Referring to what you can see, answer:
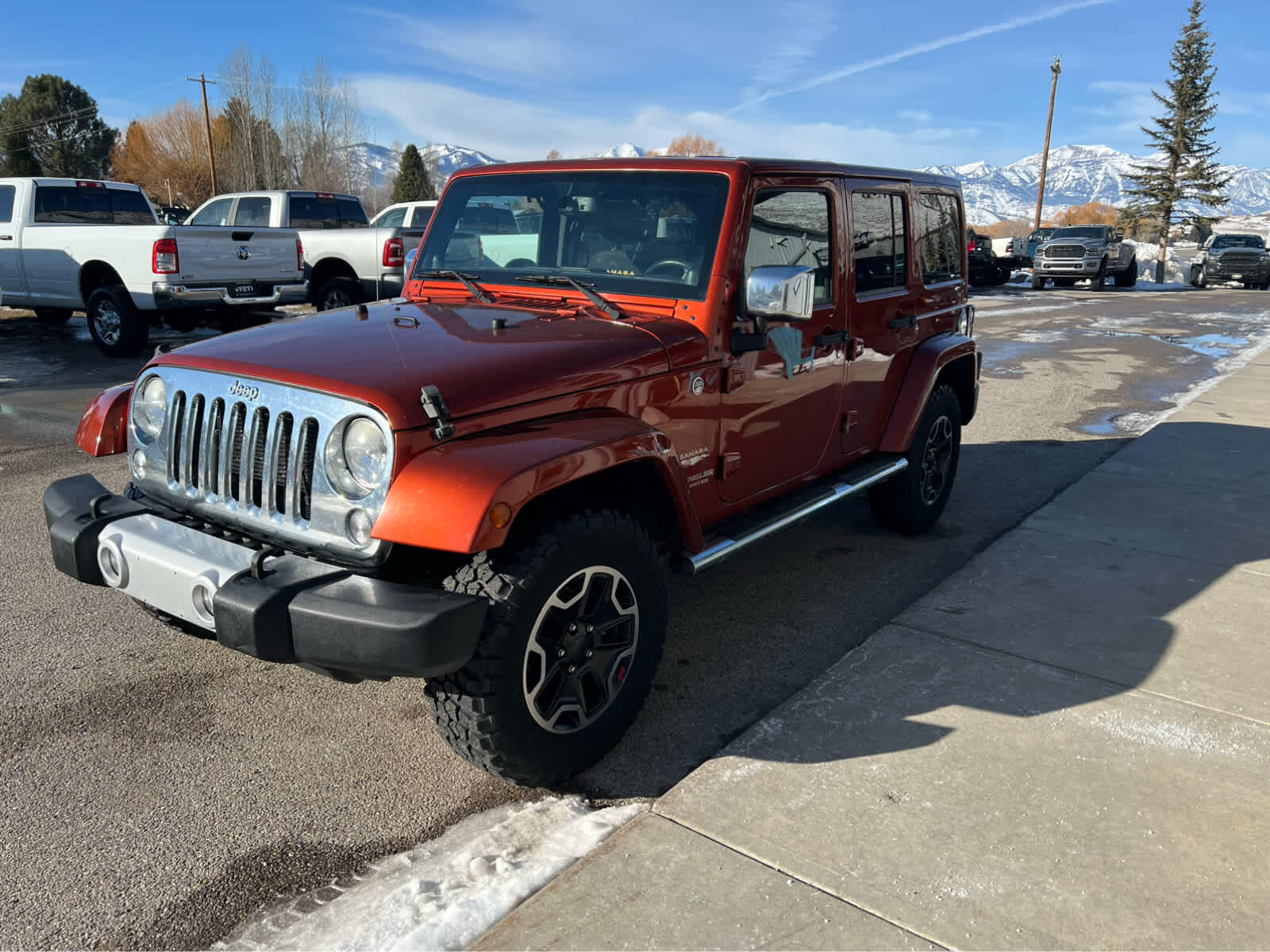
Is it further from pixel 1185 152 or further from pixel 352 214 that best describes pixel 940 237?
pixel 1185 152

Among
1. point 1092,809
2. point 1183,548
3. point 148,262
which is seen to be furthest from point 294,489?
point 148,262

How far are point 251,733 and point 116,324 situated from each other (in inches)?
364

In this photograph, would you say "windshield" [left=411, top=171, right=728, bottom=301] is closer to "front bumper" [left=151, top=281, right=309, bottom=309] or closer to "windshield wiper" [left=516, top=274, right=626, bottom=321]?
"windshield wiper" [left=516, top=274, right=626, bottom=321]

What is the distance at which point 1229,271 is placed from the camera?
29953 millimetres

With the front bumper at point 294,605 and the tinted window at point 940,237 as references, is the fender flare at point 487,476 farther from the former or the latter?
the tinted window at point 940,237

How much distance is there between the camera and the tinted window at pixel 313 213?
45.7ft

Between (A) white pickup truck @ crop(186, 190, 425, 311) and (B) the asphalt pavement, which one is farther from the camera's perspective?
(A) white pickup truck @ crop(186, 190, 425, 311)

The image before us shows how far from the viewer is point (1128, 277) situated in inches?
1180

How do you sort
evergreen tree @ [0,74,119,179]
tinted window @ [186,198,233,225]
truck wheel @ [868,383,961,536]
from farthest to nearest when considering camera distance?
evergreen tree @ [0,74,119,179]
tinted window @ [186,198,233,225]
truck wheel @ [868,383,961,536]

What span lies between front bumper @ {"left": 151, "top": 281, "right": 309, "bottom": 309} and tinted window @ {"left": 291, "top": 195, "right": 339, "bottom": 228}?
2.83 m

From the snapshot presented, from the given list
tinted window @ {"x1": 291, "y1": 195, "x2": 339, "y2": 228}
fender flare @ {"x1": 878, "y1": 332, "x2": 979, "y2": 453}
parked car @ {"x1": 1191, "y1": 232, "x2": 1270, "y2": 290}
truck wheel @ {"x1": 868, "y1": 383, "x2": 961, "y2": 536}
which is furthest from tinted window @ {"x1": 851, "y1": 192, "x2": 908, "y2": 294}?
parked car @ {"x1": 1191, "y1": 232, "x2": 1270, "y2": 290}

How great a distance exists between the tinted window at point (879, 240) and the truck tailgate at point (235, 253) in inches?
326

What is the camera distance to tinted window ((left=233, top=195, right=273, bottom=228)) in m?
13.9

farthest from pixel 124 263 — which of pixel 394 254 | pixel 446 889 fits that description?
pixel 446 889
